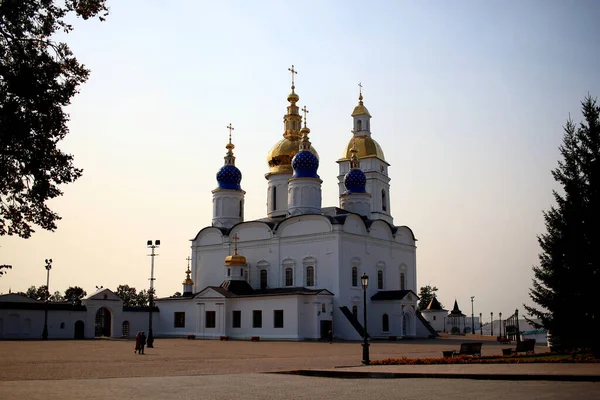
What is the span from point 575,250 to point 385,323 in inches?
1101

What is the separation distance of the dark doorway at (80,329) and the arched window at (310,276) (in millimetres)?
16770

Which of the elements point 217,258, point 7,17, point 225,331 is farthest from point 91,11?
point 217,258

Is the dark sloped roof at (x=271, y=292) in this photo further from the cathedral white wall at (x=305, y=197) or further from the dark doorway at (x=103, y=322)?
the dark doorway at (x=103, y=322)

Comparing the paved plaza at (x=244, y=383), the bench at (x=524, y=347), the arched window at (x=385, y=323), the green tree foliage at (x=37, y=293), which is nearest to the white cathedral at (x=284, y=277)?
the arched window at (x=385, y=323)

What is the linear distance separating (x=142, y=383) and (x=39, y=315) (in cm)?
3432

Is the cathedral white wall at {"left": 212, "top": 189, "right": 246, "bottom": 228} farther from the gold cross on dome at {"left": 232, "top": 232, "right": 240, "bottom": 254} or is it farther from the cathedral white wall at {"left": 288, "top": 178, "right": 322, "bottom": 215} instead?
the cathedral white wall at {"left": 288, "top": 178, "right": 322, "bottom": 215}

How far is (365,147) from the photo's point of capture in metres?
60.2

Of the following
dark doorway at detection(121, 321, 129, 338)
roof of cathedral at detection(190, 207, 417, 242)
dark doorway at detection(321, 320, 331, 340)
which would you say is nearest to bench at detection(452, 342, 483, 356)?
dark doorway at detection(321, 320, 331, 340)

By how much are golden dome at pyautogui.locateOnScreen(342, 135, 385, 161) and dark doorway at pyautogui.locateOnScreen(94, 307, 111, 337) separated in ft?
85.1

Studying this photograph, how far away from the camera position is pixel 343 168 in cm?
6166

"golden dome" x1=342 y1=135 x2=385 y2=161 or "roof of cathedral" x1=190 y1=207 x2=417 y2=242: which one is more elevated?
"golden dome" x1=342 y1=135 x2=385 y2=161

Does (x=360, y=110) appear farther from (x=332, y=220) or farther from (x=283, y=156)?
(x=332, y=220)

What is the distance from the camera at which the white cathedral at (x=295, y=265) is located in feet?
146

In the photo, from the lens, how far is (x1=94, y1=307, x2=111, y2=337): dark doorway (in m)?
50.0
